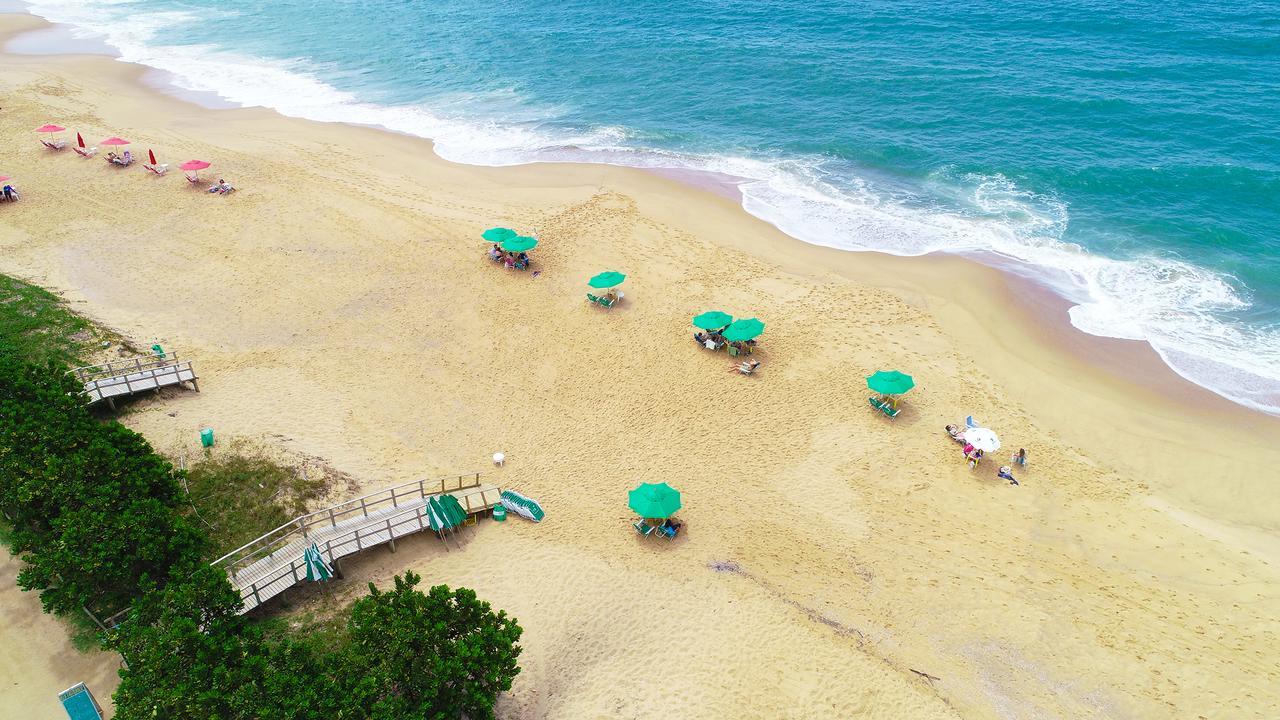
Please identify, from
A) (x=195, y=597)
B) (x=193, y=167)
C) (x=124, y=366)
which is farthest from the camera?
(x=193, y=167)

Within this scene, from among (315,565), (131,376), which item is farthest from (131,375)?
(315,565)

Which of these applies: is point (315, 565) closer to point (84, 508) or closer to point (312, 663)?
point (312, 663)

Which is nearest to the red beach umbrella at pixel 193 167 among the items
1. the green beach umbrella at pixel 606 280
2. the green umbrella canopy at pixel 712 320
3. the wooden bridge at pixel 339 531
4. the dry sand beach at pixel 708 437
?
the dry sand beach at pixel 708 437

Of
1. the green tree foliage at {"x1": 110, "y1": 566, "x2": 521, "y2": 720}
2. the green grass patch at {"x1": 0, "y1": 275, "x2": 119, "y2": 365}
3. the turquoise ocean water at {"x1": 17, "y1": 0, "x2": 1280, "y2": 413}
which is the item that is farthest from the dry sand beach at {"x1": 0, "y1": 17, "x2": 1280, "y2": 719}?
the turquoise ocean water at {"x1": 17, "y1": 0, "x2": 1280, "y2": 413}

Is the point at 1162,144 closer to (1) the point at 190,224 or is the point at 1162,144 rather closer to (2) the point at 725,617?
(2) the point at 725,617

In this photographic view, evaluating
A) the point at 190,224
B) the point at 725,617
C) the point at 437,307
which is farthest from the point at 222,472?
the point at 190,224

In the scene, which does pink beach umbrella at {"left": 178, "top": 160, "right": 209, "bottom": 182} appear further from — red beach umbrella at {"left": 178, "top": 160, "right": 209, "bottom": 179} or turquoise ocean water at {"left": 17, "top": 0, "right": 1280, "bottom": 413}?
turquoise ocean water at {"left": 17, "top": 0, "right": 1280, "bottom": 413}
